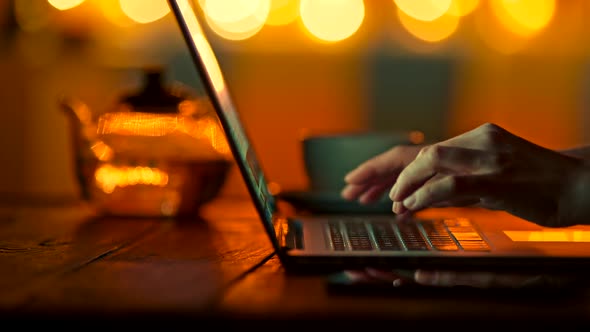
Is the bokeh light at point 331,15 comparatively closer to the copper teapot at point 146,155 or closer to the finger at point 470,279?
the copper teapot at point 146,155

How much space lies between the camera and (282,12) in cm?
250

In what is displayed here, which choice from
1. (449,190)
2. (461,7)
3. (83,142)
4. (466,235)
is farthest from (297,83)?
(449,190)

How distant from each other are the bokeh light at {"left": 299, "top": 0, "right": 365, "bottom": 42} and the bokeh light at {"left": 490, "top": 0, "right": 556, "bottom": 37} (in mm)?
445

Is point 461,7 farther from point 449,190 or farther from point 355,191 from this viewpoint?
point 449,190

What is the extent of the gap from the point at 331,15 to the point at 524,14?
25.4 inches

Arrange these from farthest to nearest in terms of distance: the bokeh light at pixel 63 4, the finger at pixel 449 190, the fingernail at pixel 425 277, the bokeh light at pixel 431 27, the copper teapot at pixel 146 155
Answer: the bokeh light at pixel 431 27
the bokeh light at pixel 63 4
the copper teapot at pixel 146 155
the finger at pixel 449 190
the fingernail at pixel 425 277

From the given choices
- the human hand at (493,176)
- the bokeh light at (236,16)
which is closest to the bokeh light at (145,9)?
the bokeh light at (236,16)

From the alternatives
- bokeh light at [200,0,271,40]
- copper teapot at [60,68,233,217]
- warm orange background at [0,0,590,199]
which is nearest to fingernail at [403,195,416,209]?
copper teapot at [60,68,233,217]

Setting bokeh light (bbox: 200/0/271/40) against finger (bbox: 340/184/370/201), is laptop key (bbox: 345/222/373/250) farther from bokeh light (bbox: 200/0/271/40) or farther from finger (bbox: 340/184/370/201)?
bokeh light (bbox: 200/0/271/40)

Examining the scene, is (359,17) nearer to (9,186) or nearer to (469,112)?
(469,112)

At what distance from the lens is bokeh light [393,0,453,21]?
8.21 feet

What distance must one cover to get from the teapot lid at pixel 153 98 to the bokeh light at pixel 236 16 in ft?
4.02

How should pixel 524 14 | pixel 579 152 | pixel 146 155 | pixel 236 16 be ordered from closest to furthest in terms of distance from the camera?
pixel 579 152 < pixel 146 155 < pixel 236 16 < pixel 524 14

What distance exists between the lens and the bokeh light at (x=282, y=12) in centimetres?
249
